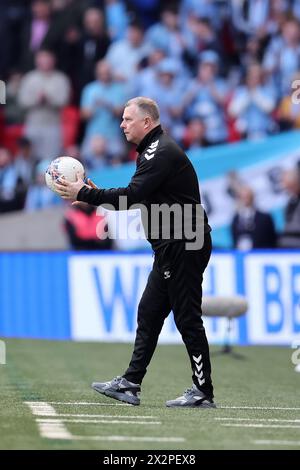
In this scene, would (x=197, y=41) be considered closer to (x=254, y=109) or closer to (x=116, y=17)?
(x=116, y=17)

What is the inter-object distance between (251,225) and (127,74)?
442 centimetres

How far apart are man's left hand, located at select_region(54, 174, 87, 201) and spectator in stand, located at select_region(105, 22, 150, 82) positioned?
36.4 ft

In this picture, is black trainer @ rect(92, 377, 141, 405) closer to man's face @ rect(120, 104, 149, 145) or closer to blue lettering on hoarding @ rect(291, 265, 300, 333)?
man's face @ rect(120, 104, 149, 145)

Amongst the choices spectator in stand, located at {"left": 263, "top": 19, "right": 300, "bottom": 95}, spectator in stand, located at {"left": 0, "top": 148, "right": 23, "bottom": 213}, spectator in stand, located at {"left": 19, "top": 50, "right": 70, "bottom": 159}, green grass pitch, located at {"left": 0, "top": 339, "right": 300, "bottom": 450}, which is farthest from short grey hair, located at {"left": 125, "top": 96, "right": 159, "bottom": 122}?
spectator in stand, located at {"left": 19, "top": 50, "right": 70, "bottom": 159}

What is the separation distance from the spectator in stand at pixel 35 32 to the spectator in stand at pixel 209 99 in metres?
2.81

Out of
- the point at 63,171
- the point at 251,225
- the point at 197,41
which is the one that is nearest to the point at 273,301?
the point at 251,225

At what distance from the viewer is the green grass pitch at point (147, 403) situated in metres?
7.38

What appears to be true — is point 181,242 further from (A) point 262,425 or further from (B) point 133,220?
(B) point 133,220

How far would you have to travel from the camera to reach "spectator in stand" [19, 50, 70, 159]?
20234 millimetres

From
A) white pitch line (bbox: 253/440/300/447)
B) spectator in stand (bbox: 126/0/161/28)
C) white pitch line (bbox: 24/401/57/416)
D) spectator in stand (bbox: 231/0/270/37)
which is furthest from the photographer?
spectator in stand (bbox: 126/0/161/28)

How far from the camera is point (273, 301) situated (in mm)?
16094

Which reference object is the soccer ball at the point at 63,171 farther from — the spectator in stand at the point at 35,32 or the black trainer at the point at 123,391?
the spectator in stand at the point at 35,32

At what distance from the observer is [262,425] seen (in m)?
8.27

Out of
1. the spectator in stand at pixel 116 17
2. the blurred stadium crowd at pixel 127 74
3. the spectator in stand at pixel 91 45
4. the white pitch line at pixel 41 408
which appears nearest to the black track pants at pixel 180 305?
the white pitch line at pixel 41 408
